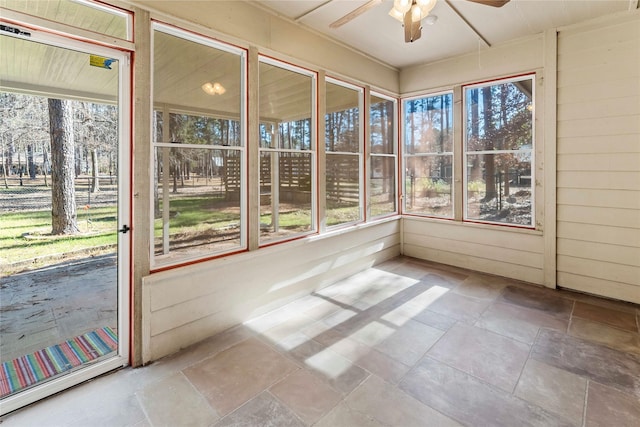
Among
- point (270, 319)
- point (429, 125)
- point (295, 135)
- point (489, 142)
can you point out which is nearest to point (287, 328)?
point (270, 319)

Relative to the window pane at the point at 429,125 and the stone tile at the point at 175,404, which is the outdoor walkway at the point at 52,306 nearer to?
the stone tile at the point at 175,404

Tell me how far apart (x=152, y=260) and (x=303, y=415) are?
1556 mm

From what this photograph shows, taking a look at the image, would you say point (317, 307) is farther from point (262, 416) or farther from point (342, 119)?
point (342, 119)

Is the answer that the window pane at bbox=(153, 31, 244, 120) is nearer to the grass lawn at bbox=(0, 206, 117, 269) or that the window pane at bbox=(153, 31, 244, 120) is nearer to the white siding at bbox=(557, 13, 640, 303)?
the grass lawn at bbox=(0, 206, 117, 269)

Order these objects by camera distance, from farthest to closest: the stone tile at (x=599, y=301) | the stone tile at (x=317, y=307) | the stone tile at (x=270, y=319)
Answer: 1. the stone tile at (x=599, y=301)
2. the stone tile at (x=317, y=307)
3. the stone tile at (x=270, y=319)

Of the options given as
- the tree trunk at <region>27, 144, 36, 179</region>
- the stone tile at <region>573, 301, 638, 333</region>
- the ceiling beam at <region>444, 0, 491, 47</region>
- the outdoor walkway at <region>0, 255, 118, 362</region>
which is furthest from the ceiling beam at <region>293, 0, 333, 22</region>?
the stone tile at <region>573, 301, 638, 333</region>

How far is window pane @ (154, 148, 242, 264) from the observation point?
2584 mm

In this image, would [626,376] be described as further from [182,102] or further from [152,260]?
[182,102]

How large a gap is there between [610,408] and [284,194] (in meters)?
3.05

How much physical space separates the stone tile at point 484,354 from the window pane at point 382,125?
284 cm

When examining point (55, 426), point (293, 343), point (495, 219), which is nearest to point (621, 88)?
point (495, 219)

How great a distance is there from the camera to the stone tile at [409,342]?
2.43 metres

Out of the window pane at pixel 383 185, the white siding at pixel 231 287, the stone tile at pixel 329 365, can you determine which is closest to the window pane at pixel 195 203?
the white siding at pixel 231 287

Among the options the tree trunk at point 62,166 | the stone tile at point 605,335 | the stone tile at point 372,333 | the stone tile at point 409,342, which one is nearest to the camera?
the tree trunk at point 62,166
